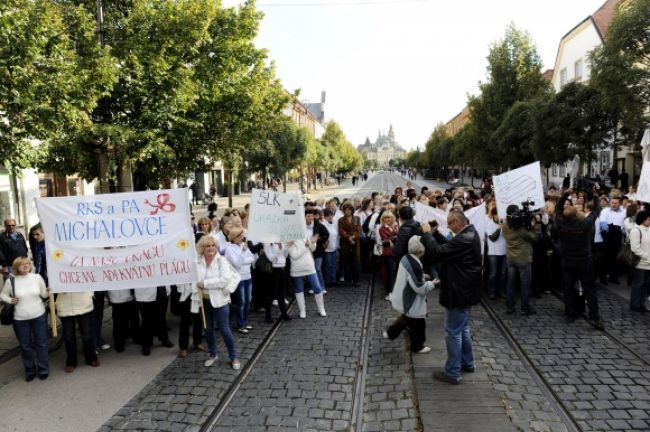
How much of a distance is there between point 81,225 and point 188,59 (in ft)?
27.4

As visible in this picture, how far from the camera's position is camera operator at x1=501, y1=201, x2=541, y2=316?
8.05 m

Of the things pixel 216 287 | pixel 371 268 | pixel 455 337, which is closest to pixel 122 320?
pixel 216 287

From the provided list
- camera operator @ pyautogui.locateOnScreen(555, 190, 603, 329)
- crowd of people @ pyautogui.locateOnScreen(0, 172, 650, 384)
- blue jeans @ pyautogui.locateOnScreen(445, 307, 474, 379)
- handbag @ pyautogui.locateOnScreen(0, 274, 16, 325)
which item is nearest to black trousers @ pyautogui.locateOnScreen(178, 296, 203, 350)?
crowd of people @ pyautogui.locateOnScreen(0, 172, 650, 384)

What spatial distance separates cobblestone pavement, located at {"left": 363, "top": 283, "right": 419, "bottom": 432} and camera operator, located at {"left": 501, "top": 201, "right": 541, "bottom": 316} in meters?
2.39

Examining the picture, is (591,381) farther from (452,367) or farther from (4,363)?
(4,363)

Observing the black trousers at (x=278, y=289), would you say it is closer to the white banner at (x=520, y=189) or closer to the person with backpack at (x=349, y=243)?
the person with backpack at (x=349, y=243)

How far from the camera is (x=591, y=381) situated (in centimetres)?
566

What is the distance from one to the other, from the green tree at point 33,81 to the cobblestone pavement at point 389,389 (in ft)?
20.9

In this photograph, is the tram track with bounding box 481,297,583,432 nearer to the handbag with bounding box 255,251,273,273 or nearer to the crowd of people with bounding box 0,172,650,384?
the crowd of people with bounding box 0,172,650,384

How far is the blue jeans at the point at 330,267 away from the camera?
10734mm

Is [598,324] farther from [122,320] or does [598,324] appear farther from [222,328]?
[122,320]

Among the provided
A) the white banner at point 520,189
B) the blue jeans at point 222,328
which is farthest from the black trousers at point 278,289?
the white banner at point 520,189

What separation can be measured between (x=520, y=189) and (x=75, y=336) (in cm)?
764

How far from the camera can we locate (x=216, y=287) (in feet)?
20.5
